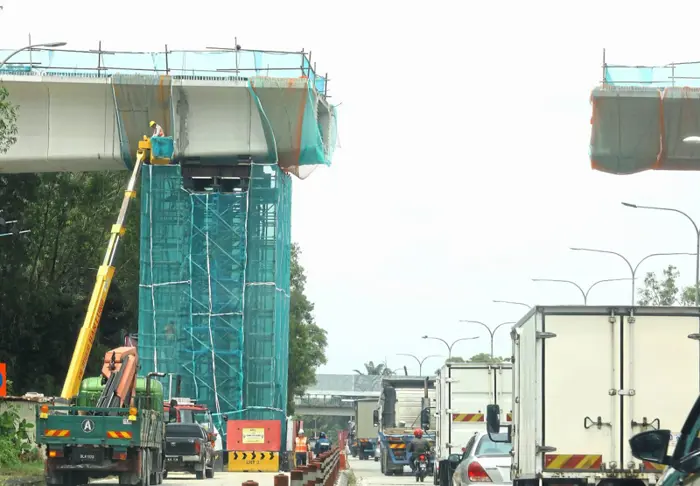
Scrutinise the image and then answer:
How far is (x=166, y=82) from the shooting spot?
4978 centimetres

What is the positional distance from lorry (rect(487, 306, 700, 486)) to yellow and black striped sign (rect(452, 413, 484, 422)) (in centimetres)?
1585

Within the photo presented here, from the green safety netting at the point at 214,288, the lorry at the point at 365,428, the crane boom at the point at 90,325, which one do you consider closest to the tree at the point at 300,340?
the lorry at the point at 365,428

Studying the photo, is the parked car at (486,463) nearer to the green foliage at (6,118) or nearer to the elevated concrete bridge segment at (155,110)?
the green foliage at (6,118)

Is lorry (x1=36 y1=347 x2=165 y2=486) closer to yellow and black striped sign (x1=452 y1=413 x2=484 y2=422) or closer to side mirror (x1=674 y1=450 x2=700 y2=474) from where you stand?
yellow and black striped sign (x1=452 y1=413 x2=484 y2=422)

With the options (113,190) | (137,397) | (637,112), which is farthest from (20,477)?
(113,190)

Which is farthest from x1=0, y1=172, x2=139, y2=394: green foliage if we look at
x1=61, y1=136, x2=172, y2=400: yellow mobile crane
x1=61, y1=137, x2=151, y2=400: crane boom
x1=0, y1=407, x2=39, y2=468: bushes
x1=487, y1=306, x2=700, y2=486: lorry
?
x1=487, y1=306, x2=700, y2=486: lorry

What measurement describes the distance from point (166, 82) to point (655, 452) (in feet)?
142

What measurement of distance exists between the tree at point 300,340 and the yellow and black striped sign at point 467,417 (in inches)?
2277

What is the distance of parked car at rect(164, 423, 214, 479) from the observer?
123ft

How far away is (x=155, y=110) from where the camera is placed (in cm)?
5041

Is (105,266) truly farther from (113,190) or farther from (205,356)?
(113,190)

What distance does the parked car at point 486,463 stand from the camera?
20.0 meters

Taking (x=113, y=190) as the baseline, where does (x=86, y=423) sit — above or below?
below

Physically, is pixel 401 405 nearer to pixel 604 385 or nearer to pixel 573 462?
pixel 573 462
